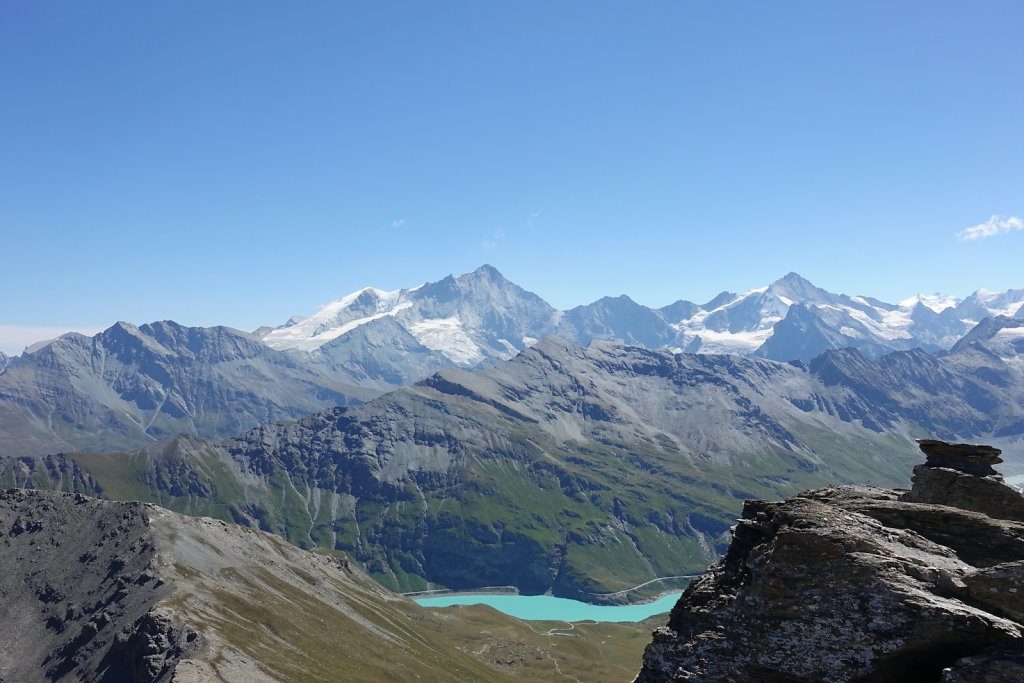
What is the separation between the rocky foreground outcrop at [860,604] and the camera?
27594 mm

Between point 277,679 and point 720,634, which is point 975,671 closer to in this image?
point 720,634

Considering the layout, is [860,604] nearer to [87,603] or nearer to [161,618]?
[161,618]

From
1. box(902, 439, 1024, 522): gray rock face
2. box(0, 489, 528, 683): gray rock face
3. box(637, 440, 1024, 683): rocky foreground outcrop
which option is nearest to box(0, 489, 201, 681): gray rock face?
box(0, 489, 528, 683): gray rock face

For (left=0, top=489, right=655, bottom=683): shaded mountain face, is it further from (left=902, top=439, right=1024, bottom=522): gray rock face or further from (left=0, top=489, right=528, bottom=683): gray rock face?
(left=902, top=439, right=1024, bottom=522): gray rock face

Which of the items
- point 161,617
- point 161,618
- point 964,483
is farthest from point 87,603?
point 964,483

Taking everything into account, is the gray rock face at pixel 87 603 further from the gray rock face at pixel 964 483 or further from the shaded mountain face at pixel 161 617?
the gray rock face at pixel 964 483

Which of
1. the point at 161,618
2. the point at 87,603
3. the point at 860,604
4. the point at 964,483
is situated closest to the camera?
the point at 860,604

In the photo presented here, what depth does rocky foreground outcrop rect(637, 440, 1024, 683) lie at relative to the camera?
2759cm

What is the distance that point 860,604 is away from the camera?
29.0m

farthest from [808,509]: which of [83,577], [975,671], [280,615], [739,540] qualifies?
[83,577]

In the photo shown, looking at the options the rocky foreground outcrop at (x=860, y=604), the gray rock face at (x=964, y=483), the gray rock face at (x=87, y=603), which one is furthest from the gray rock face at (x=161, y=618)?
the gray rock face at (x=964, y=483)

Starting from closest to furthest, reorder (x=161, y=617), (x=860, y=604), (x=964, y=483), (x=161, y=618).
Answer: (x=860, y=604), (x=964, y=483), (x=161, y=618), (x=161, y=617)

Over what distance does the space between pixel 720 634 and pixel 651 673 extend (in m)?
4.99

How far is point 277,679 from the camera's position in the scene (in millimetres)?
128500
